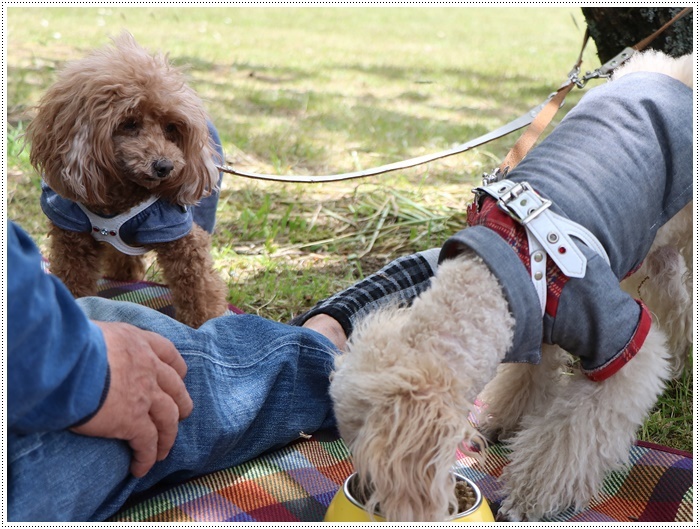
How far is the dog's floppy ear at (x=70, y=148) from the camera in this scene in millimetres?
2236

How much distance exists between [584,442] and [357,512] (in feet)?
1.77

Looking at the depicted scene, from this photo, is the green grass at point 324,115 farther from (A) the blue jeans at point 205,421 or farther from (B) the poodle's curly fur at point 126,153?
(A) the blue jeans at point 205,421

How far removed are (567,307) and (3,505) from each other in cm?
106

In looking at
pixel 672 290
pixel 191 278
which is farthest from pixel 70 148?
pixel 672 290

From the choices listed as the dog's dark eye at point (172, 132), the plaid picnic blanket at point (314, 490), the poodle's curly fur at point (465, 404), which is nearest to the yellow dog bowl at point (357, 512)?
the poodle's curly fur at point (465, 404)

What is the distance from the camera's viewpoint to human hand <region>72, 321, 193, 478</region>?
51.3 inches

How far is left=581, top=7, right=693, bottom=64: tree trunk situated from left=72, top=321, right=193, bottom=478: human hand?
6.21 feet

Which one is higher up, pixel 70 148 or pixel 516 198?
pixel 516 198

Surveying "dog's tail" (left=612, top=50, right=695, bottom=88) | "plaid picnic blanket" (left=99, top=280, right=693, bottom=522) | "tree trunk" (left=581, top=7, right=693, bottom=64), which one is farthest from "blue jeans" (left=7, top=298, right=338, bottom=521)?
"tree trunk" (left=581, top=7, right=693, bottom=64)

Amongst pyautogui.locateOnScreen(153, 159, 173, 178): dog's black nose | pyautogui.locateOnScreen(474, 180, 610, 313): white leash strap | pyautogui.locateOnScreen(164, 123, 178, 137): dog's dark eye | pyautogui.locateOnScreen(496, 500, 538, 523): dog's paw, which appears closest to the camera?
pyautogui.locateOnScreen(474, 180, 610, 313): white leash strap

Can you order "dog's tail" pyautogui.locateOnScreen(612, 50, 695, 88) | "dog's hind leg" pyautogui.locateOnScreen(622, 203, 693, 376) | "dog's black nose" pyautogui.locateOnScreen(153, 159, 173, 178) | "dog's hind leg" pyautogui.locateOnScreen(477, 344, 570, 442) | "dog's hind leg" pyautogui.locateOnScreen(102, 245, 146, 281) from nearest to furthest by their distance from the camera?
"dog's hind leg" pyautogui.locateOnScreen(477, 344, 570, 442) → "dog's tail" pyautogui.locateOnScreen(612, 50, 695, 88) → "dog's hind leg" pyautogui.locateOnScreen(622, 203, 693, 376) → "dog's black nose" pyautogui.locateOnScreen(153, 159, 173, 178) → "dog's hind leg" pyautogui.locateOnScreen(102, 245, 146, 281)

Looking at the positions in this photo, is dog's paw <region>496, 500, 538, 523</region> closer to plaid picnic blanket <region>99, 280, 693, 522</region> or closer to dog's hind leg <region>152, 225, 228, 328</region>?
plaid picnic blanket <region>99, 280, 693, 522</region>

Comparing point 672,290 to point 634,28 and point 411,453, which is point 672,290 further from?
point 411,453

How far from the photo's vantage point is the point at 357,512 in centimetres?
135
